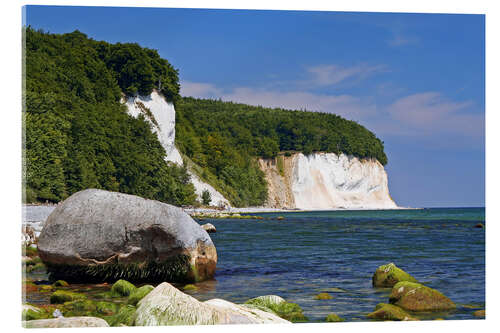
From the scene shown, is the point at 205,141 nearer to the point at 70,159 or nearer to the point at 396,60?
the point at 70,159

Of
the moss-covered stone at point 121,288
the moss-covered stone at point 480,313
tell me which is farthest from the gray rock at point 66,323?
the moss-covered stone at point 480,313

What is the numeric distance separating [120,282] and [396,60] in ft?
18.1

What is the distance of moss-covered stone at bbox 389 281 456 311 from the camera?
7.52 m

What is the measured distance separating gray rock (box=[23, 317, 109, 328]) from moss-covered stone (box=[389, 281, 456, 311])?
13.3ft

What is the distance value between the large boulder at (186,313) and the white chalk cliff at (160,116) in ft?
125

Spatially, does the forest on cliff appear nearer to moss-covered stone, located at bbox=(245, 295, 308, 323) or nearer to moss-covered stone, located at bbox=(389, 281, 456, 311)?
moss-covered stone, located at bbox=(245, 295, 308, 323)

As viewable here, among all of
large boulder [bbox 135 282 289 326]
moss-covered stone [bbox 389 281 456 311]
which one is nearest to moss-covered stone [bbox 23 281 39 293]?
large boulder [bbox 135 282 289 326]

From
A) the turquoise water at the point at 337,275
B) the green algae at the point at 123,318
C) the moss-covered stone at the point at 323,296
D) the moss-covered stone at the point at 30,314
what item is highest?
the moss-covered stone at the point at 30,314

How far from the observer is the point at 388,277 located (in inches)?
358

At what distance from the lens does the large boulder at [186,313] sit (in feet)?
20.7

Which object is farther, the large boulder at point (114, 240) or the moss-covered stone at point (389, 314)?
the large boulder at point (114, 240)

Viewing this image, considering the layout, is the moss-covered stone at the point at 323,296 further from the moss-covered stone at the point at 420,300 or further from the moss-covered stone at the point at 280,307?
→ the moss-covered stone at the point at 420,300

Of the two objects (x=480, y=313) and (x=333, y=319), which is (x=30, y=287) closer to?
(x=333, y=319)

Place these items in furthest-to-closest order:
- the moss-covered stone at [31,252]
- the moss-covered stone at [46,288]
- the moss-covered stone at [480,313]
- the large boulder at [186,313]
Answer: the moss-covered stone at [31,252] < the moss-covered stone at [46,288] < the moss-covered stone at [480,313] < the large boulder at [186,313]
